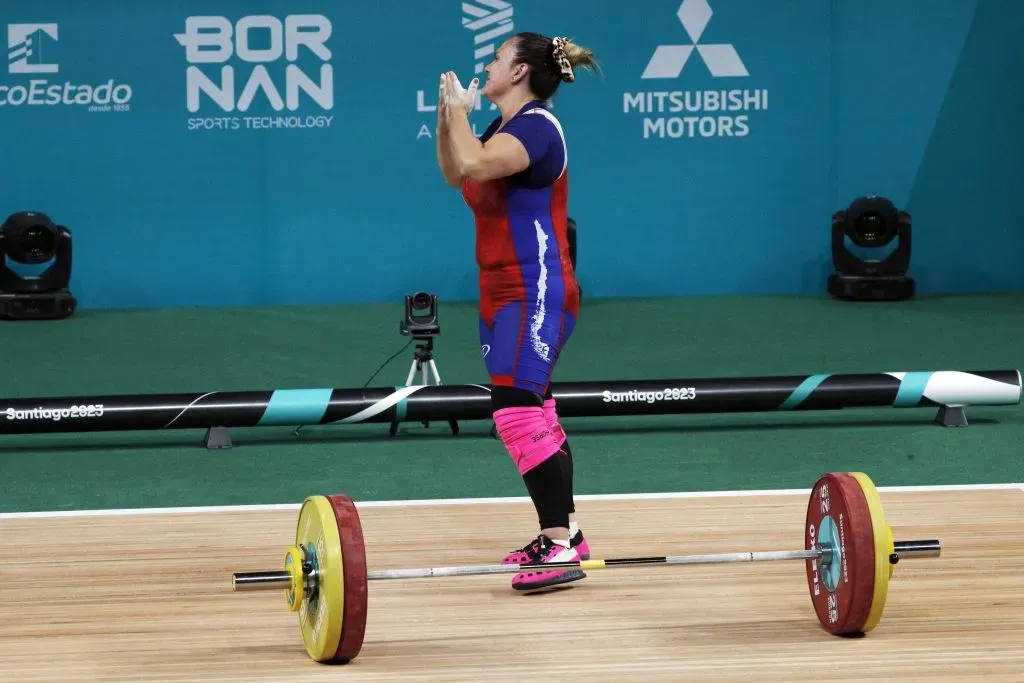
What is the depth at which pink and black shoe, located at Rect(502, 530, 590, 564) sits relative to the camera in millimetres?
3379

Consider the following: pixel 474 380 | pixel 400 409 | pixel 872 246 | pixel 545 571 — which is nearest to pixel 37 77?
pixel 474 380

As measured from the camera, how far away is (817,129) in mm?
9344

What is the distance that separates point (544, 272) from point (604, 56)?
6155mm

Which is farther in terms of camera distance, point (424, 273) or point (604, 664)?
point (424, 273)

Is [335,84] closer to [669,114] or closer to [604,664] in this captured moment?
[669,114]

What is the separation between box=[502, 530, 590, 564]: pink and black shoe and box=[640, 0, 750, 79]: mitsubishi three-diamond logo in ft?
20.1

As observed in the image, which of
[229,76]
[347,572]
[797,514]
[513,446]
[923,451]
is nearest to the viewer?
[347,572]

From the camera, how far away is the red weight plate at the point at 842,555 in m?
2.82

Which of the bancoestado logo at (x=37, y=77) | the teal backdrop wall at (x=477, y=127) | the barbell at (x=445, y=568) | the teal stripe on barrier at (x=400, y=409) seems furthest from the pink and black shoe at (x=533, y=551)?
the bancoestado logo at (x=37, y=77)

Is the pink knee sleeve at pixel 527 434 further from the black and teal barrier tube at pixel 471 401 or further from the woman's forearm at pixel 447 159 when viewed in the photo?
the black and teal barrier tube at pixel 471 401

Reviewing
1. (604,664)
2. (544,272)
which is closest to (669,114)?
(544,272)

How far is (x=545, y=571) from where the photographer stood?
3324 millimetres

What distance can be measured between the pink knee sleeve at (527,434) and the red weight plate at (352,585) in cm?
61

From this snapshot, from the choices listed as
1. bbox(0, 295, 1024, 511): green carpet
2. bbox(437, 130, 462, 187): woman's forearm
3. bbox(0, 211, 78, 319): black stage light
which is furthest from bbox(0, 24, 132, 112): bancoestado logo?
bbox(437, 130, 462, 187): woman's forearm
